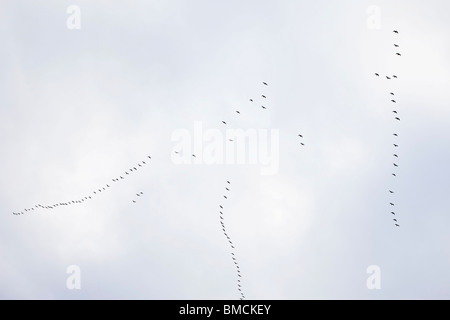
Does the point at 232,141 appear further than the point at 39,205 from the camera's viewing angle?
No

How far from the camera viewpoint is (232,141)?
402 feet
